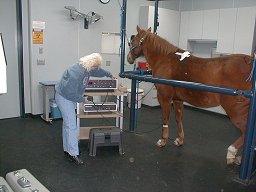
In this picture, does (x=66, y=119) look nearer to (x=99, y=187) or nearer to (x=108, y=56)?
(x=99, y=187)

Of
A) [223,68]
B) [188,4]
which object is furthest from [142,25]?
[223,68]

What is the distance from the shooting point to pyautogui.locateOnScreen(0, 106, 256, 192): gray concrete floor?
2.94 metres

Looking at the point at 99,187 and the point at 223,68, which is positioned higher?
the point at 223,68

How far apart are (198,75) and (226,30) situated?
2582mm

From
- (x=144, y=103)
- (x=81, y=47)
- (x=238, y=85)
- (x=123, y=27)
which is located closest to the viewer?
(x=238, y=85)

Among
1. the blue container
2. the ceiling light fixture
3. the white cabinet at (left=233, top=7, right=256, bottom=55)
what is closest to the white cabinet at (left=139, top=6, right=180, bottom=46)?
the ceiling light fixture

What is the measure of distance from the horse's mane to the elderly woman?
106 centimetres

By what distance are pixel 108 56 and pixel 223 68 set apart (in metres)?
3.27

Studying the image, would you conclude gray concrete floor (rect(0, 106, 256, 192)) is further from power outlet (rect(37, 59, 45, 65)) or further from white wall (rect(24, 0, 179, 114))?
power outlet (rect(37, 59, 45, 65))

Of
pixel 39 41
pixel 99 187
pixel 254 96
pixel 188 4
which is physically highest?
pixel 188 4

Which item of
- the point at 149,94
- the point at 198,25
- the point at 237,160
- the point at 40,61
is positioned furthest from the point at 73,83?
the point at 198,25

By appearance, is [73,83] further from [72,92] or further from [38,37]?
[38,37]

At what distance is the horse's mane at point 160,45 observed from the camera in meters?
3.98

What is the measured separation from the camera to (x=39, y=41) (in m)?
5.02
